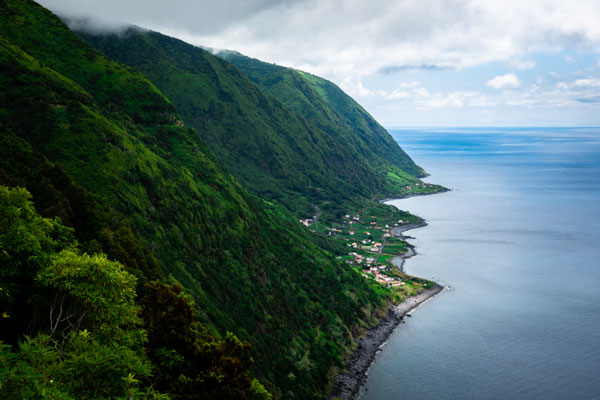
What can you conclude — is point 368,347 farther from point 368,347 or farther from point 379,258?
point 379,258

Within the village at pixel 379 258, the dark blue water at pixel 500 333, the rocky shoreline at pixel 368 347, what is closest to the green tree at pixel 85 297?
the rocky shoreline at pixel 368 347

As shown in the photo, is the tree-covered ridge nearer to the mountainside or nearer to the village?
the mountainside

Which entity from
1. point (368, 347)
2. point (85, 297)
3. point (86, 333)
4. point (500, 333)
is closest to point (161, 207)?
point (85, 297)

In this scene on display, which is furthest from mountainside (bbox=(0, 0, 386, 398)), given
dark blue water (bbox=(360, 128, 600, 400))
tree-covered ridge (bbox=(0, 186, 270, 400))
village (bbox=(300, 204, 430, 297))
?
village (bbox=(300, 204, 430, 297))

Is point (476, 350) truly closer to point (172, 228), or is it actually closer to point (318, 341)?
point (318, 341)

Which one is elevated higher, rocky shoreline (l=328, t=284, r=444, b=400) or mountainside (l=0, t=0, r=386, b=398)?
mountainside (l=0, t=0, r=386, b=398)

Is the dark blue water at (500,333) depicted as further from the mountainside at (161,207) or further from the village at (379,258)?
the mountainside at (161,207)
